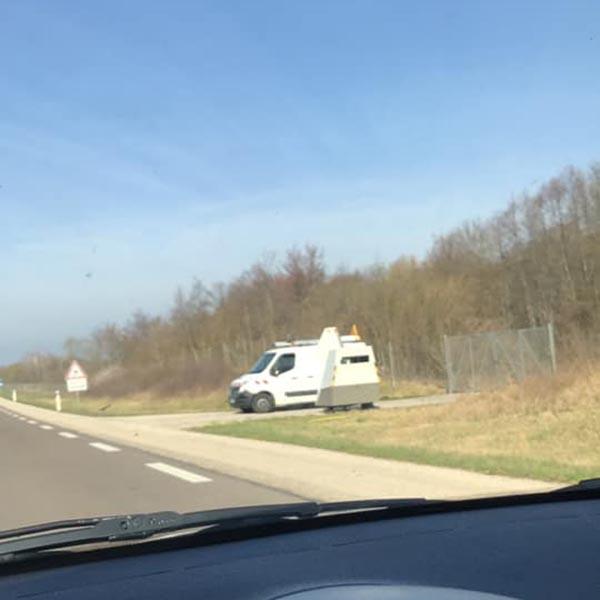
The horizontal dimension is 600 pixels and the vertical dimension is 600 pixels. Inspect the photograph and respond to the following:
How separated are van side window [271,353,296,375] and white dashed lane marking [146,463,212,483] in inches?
611

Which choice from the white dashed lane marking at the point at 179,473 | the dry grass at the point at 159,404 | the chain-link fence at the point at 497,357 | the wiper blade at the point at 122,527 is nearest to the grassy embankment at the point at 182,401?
the dry grass at the point at 159,404

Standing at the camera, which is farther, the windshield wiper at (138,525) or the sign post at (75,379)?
the sign post at (75,379)

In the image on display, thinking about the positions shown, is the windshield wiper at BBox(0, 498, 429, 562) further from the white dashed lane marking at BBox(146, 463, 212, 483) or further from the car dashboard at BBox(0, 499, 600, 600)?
the white dashed lane marking at BBox(146, 463, 212, 483)

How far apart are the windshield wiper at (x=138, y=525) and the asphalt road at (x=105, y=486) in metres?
6.10

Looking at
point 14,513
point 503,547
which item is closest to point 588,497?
point 503,547

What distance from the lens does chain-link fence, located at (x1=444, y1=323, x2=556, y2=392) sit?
27969 millimetres

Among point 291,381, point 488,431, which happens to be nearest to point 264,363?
point 291,381

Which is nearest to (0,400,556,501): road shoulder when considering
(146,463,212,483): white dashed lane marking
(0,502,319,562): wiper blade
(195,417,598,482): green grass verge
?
(195,417,598,482): green grass verge

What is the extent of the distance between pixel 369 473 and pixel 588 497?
307 inches

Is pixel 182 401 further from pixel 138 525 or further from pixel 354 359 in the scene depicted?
pixel 138 525

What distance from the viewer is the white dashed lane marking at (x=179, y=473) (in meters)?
12.6

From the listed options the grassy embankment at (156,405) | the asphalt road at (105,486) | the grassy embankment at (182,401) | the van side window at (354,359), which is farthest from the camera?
the grassy embankment at (156,405)

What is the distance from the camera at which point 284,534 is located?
132 inches

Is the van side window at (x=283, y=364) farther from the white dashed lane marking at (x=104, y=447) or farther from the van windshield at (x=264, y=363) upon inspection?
the white dashed lane marking at (x=104, y=447)
